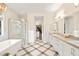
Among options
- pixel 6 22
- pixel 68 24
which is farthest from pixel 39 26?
pixel 68 24

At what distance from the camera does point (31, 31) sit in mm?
1938

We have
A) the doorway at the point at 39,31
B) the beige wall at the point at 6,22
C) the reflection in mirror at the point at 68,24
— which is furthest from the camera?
the reflection in mirror at the point at 68,24

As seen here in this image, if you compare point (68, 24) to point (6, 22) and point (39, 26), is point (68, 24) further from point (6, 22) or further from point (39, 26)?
point (6, 22)

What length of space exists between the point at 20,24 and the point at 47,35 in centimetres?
63

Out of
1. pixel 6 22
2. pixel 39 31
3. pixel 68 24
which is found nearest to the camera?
pixel 6 22

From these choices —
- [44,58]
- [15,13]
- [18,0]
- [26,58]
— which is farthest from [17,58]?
[15,13]

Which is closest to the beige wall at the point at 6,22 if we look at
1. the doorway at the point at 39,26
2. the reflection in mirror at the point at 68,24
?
the doorway at the point at 39,26

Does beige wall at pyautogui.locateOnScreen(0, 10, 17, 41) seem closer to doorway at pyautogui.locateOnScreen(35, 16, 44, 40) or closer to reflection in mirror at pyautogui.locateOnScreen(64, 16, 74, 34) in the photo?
doorway at pyautogui.locateOnScreen(35, 16, 44, 40)

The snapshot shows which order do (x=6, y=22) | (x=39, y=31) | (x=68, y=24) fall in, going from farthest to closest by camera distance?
(x=68, y=24)
(x=39, y=31)
(x=6, y=22)

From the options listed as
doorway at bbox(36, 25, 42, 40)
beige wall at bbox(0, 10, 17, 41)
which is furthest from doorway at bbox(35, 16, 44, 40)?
beige wall at bbox(0, 10, 17, 41)

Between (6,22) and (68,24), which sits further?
(68,24)

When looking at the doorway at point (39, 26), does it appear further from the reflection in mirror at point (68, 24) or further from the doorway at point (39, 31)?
the reflection in mirror at point (68, 24)

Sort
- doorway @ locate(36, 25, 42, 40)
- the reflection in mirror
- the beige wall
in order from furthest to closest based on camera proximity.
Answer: the reflection in mirror → doorway @ locate(36, 25, 42, 40) → the beige wall

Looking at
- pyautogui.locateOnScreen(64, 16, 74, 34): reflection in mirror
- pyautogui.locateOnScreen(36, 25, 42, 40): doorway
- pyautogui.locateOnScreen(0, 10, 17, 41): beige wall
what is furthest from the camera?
pyautogui.locateOnScreen(64, 16, 74, 34): reflection in mirror
